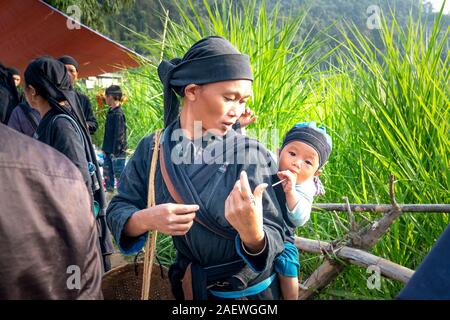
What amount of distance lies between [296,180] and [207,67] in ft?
1.85

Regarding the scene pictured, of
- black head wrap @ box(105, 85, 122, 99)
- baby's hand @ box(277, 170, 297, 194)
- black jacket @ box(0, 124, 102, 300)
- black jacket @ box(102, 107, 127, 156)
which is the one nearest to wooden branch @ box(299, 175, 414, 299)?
baby's hand @ box(277, 170, 297, 194)

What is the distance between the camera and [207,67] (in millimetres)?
1327

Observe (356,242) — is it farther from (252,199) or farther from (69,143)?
(69,143)

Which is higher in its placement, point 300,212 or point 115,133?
point 300,212

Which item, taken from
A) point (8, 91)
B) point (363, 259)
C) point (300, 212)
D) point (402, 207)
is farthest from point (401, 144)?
point (8, 91)

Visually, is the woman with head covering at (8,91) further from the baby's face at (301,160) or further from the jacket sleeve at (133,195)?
the baby's face at (301,160)

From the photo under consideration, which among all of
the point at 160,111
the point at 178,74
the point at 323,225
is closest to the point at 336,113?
the point at 323,225

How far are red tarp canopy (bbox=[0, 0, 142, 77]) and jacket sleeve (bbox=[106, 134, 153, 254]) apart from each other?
6.77 metres

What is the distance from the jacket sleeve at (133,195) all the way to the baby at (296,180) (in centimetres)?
48

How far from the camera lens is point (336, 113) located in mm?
2943

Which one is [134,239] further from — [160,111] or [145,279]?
[160,111]
